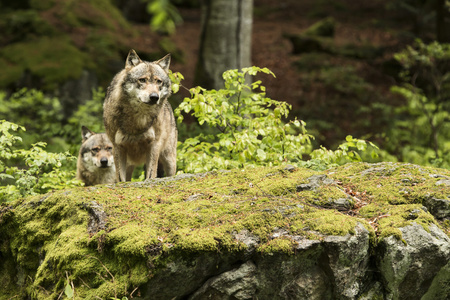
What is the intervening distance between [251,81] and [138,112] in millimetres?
6664

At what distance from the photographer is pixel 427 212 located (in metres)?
5.00

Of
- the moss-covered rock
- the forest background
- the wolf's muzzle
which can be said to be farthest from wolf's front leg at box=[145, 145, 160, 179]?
the moss-covered rock

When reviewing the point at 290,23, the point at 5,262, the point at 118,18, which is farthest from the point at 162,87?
the point at 290,23

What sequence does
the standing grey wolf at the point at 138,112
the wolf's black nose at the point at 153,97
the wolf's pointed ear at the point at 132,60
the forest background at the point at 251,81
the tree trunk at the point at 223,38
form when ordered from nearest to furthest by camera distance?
the wolf's black nose at the point at 153,97 < the standing grey wolf at the point at 138,112 < the wolf's pointed ear at the point at 132,60 < the forest background at the point at 251,81 < the tree trunk at the point at 223,38

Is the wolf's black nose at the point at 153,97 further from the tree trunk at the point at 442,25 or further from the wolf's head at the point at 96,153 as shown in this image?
the tree trunk at the point at 442,25

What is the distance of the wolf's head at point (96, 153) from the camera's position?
Result: 827 cm

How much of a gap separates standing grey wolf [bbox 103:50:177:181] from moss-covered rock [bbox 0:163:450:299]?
1.40 meters

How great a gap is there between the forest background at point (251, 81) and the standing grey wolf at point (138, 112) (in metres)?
0.47

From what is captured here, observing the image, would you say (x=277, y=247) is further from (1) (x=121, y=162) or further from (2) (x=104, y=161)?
(2) (x=104, y=161)

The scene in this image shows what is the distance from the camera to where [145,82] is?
6551mm

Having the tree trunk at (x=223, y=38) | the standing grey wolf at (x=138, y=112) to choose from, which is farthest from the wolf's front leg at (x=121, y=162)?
the tree trunk at (x=223, y=38)

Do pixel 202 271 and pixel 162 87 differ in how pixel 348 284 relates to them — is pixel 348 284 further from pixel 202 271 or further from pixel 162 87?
pixel 162 87

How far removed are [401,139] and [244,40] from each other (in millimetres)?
5817

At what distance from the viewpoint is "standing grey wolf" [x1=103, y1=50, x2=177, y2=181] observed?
656 centimetres
